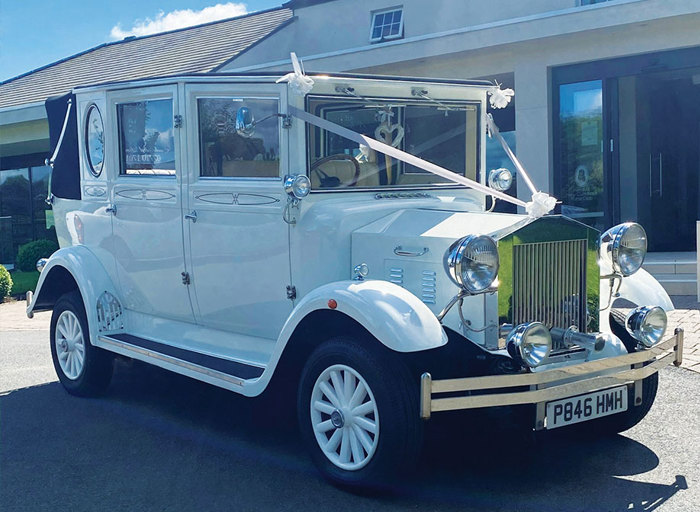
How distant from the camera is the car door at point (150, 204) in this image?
539cm

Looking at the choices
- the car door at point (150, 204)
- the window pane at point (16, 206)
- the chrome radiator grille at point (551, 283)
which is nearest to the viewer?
the chrome radiator grille at point (551, 283)

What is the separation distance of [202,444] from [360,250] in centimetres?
149

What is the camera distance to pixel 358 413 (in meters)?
3.95

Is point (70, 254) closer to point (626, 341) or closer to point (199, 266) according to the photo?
point (199, 266)

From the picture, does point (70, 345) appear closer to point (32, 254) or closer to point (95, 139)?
point (95, 139)

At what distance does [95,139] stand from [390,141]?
7.77 ft

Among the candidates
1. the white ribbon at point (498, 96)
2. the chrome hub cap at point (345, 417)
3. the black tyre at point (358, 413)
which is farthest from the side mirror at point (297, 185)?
the white ribbon at point (498, 96)

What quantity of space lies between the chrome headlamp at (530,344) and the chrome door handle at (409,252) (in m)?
0.71

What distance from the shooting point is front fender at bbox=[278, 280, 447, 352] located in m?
3.73

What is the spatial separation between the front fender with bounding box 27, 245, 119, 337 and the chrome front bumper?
9.69 ft

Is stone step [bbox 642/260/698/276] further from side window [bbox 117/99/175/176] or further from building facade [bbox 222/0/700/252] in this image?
side window [bbox 117/99/175/176]

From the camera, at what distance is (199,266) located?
527 cm

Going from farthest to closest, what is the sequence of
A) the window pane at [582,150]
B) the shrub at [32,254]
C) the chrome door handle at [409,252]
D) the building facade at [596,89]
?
the shrub at [32,254]
the window pane at [582,150]
the building facade at [596,89]
the chrome door handle at [409,252]

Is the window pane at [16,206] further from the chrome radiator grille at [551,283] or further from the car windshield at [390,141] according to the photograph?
the chrome radiator grille at [551,283]
